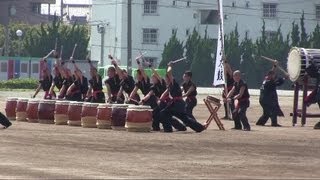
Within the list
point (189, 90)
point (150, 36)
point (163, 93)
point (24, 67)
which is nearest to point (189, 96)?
point (189, 90)

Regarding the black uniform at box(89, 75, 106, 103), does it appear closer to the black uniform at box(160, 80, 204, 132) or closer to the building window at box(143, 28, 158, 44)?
the black uniform at box(160, 80, 204, 132)

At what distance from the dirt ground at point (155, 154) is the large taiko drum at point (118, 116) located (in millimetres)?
490

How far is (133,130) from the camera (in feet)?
97.7

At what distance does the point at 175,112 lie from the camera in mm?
30500

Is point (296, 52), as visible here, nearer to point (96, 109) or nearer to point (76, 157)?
point (96, 109)

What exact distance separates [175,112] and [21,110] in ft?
22.0

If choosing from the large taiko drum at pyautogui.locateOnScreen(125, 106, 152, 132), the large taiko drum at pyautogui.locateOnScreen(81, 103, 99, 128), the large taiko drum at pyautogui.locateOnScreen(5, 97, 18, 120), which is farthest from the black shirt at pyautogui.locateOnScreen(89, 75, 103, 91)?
the large taiko drum at pyautogui.locateOnScreen(125, 106, 152, 132)

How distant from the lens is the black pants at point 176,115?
30.3m

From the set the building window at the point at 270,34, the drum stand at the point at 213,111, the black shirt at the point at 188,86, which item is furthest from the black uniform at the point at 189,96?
the building window at the point at 270,34

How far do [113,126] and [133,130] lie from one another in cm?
117

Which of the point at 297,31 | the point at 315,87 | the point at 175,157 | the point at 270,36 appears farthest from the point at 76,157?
the point at 270,36

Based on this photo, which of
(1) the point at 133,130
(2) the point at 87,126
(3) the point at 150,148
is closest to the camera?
(3) the point at 150,148

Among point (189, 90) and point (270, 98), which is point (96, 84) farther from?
point (270, 98)

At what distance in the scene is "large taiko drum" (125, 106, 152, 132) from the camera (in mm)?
29516
